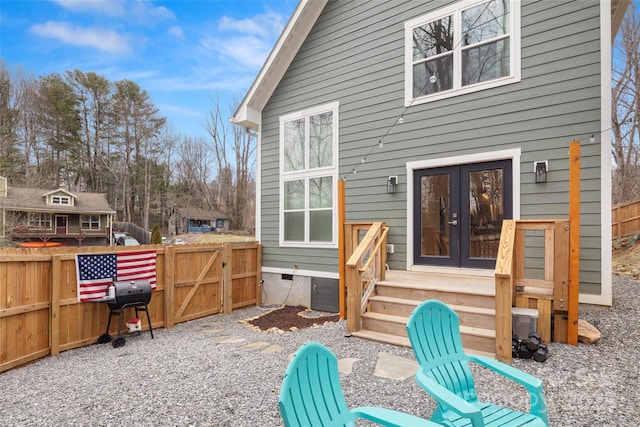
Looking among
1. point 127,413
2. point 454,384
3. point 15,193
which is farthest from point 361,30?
point 15,193

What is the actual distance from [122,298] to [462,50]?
21.7 feet

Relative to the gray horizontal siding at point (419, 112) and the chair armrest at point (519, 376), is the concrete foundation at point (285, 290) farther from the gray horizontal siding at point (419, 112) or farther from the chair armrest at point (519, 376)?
the chair armrest at point (519, 376)

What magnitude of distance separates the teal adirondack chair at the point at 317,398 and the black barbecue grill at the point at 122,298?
14.5ft

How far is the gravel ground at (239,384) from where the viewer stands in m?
2.80

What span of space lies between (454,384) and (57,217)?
90.2ft

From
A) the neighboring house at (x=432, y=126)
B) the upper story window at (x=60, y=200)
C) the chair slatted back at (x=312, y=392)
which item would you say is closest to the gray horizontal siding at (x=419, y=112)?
the neighboring house at (x=432, y=126)

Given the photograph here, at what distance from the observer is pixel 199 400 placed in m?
3.08

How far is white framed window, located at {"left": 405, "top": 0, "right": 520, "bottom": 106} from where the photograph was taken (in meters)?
5.32

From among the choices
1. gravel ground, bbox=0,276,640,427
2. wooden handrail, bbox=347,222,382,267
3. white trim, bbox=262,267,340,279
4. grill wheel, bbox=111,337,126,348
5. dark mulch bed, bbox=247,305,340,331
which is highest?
wooden handrail, bbox=347,222,382,267

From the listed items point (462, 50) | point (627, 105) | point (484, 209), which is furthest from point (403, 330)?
point (627, 105)

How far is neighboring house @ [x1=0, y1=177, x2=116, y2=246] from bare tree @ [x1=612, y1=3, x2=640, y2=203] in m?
26.5

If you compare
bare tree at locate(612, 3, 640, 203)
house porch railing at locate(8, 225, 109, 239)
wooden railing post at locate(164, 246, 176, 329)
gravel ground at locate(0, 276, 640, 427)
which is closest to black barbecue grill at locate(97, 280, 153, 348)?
gravel ground at locate(0, 276, 640, 427)

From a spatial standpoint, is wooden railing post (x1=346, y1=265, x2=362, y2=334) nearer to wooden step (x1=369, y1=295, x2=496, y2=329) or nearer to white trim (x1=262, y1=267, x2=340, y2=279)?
wooden step (x1=369, y1=295, x2=496, y2=329)

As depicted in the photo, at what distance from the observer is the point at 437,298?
4574 mm
